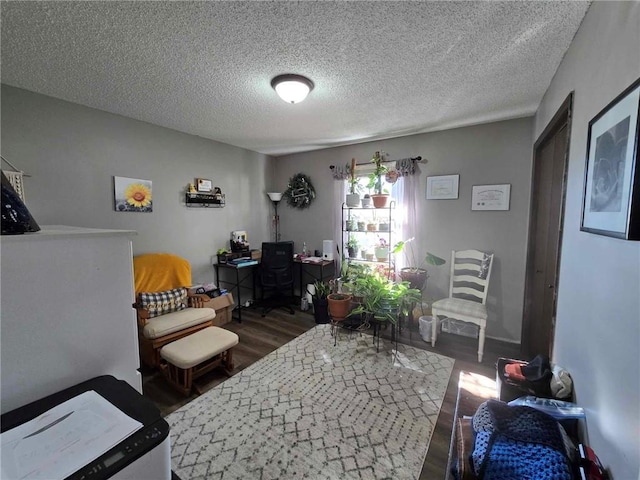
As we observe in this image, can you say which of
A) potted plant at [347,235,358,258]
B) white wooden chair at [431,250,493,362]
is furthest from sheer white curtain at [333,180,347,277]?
white wooden chair at [431,250,493,362]

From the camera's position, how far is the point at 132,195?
113 inches

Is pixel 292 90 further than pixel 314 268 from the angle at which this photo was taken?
No

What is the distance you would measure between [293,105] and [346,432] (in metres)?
2.72

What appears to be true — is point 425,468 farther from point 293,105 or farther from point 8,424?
point 293,105

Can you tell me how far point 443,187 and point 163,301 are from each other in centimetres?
347

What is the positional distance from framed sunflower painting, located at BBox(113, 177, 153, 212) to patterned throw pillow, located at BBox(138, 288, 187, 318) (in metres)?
0.96

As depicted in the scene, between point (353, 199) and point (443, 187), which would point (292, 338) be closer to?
point (353, 199)

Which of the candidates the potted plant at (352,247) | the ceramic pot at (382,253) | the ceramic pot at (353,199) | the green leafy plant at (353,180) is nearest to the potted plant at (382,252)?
the ceramic pot at (382,253)

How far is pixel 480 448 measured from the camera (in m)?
1.16

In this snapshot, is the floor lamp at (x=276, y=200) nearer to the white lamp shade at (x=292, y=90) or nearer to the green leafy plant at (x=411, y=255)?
the green leafy plant at (x=411, y=255)

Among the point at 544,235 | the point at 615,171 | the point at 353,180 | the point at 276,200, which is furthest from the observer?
the point at 276,200

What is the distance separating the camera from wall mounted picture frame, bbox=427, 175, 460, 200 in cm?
319

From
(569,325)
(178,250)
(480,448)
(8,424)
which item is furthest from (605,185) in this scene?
(178,250)

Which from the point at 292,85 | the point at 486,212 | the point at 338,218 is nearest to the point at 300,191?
the point at 338,218
